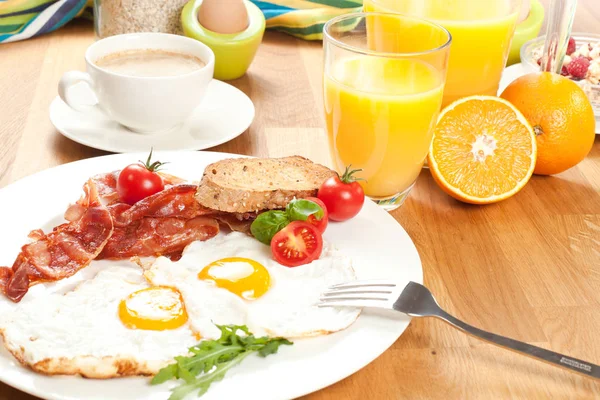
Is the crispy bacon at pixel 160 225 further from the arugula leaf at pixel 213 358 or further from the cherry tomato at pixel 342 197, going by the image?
the arugula leaf at pixel 213 358

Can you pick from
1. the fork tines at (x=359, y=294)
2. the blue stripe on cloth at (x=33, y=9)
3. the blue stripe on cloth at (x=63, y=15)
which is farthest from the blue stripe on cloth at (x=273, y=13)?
the fork tines at (x=359, y=294)

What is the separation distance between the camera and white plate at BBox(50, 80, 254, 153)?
2.47 meters

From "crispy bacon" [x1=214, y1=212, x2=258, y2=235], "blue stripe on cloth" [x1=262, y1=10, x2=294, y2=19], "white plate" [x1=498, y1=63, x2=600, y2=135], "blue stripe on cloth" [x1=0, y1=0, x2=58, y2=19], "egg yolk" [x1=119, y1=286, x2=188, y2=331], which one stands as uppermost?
"egg yolk" [x1=119, y1=286, x2=188, y2=331]

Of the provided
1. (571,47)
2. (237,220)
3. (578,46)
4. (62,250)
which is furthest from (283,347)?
(578,46)

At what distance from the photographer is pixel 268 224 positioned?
1.89m

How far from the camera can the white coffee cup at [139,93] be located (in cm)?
242

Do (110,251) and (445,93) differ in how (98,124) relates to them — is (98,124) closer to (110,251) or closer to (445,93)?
(110,251)

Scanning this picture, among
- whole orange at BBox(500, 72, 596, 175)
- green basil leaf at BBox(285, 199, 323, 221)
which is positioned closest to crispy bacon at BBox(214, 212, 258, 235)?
green basil leaf at BBox(285, 199, 323, 221)

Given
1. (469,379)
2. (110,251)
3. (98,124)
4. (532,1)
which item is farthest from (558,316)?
(532,1)

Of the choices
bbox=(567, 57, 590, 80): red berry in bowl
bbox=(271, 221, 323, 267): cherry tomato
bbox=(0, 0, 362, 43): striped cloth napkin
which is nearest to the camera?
bbox=(271, 221, 323, 267): cherry tomato

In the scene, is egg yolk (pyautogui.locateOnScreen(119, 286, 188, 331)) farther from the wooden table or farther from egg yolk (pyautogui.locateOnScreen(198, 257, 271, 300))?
the wooden table

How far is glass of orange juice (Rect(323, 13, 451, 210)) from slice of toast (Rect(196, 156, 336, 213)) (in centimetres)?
15

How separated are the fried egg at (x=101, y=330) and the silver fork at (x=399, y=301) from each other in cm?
34

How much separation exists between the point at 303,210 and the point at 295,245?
4.6 inches
